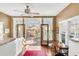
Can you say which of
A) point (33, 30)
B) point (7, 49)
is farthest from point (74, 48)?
point (7, 49)

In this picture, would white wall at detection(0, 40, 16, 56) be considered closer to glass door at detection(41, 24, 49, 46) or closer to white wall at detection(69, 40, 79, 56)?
glass door at detection(41, 24, 49, 46)

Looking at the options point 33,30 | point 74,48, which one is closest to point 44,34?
point 33,30

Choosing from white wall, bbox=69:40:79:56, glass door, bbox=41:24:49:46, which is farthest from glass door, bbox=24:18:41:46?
white wall, bbox=69:40:79:56

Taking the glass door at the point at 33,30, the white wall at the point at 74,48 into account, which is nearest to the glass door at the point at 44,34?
the glass door at the point at 33,30

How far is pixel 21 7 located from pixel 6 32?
33 cm

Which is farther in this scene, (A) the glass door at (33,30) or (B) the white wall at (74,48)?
(A) the glass door at (33,30)

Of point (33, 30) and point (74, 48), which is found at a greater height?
point (33, 30)

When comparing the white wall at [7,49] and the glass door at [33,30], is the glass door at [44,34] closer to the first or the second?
the glass door at [33,30]

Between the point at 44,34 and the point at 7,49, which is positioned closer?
the point at 7,49

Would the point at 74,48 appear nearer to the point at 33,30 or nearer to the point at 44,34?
the point at 44,34

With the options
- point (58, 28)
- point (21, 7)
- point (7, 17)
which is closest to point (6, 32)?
point (7, 17)

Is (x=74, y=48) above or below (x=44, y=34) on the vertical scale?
below

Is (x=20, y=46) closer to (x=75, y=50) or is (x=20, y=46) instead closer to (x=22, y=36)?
(x=22, y=36)

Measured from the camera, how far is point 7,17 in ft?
4.01
